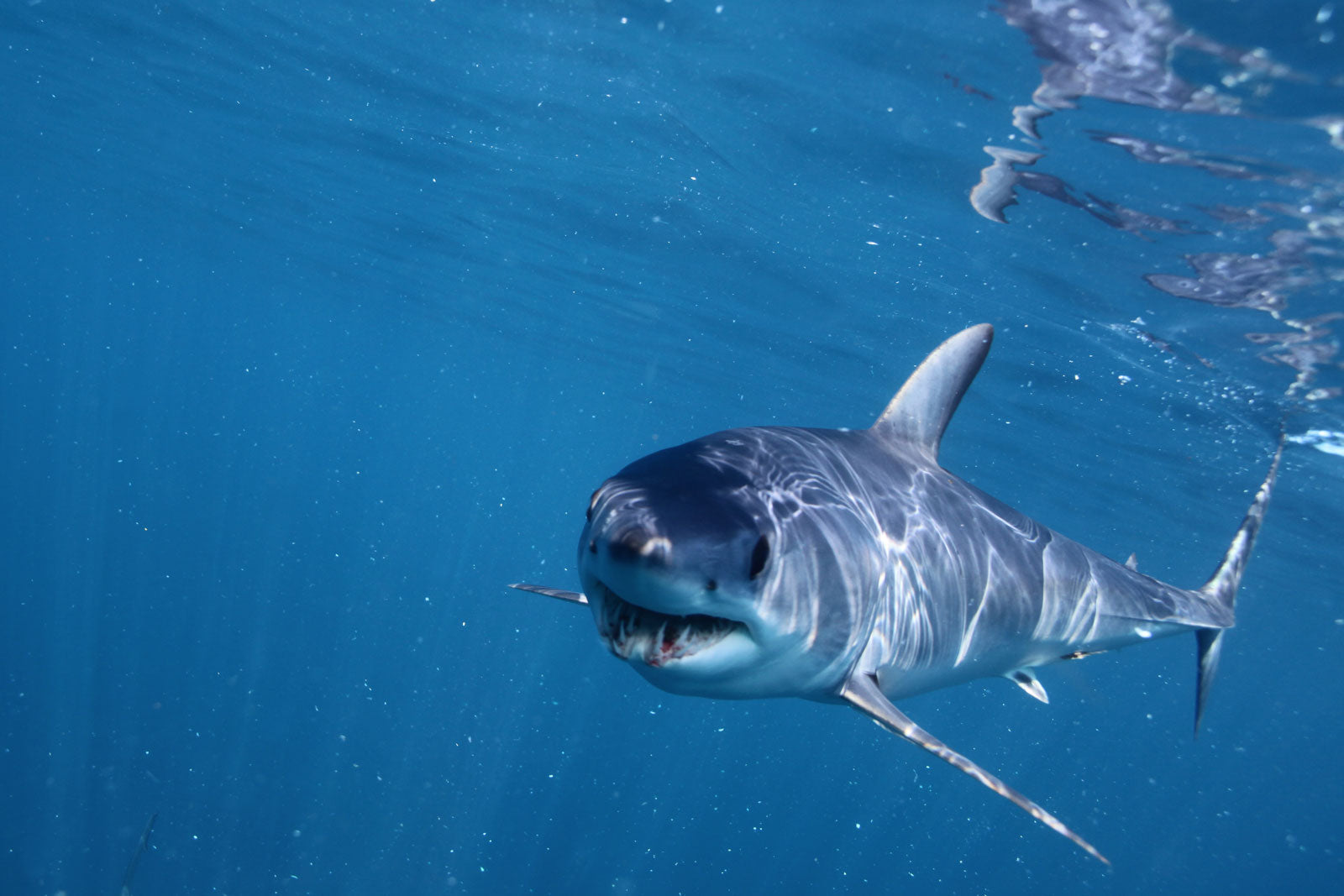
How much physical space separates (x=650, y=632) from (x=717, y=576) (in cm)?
40

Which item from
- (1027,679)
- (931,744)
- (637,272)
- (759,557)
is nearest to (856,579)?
(931,744)

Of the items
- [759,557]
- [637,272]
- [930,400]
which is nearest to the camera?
[759,557]

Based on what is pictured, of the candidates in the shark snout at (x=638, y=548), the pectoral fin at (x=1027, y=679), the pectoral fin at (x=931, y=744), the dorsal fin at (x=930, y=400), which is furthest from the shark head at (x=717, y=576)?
the pectoral fin at (x=1027, y=679)

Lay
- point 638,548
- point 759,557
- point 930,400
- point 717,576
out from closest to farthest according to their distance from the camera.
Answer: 1. point 638,548
2. point 717,576
3. point 759,557
4. point 930,400

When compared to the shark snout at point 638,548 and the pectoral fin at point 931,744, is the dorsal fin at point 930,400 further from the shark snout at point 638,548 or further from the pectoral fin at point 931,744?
the shark snout at point 638,548

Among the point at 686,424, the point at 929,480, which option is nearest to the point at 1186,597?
the point at 929,480

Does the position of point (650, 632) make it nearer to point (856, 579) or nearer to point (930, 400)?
point (856, 579)

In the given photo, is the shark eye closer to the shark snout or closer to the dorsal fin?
the shark snout

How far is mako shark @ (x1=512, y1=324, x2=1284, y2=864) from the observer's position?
2.80 metres

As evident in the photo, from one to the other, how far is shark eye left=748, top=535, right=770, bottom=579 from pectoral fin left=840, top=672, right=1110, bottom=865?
3.30 feet

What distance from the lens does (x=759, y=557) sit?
2.85m

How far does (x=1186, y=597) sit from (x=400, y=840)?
19863 mm

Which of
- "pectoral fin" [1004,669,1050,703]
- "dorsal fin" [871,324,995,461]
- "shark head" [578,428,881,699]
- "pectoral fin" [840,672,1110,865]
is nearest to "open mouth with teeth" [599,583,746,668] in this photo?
"shark head" [578,428,881,699]

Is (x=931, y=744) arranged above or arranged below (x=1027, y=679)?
above
